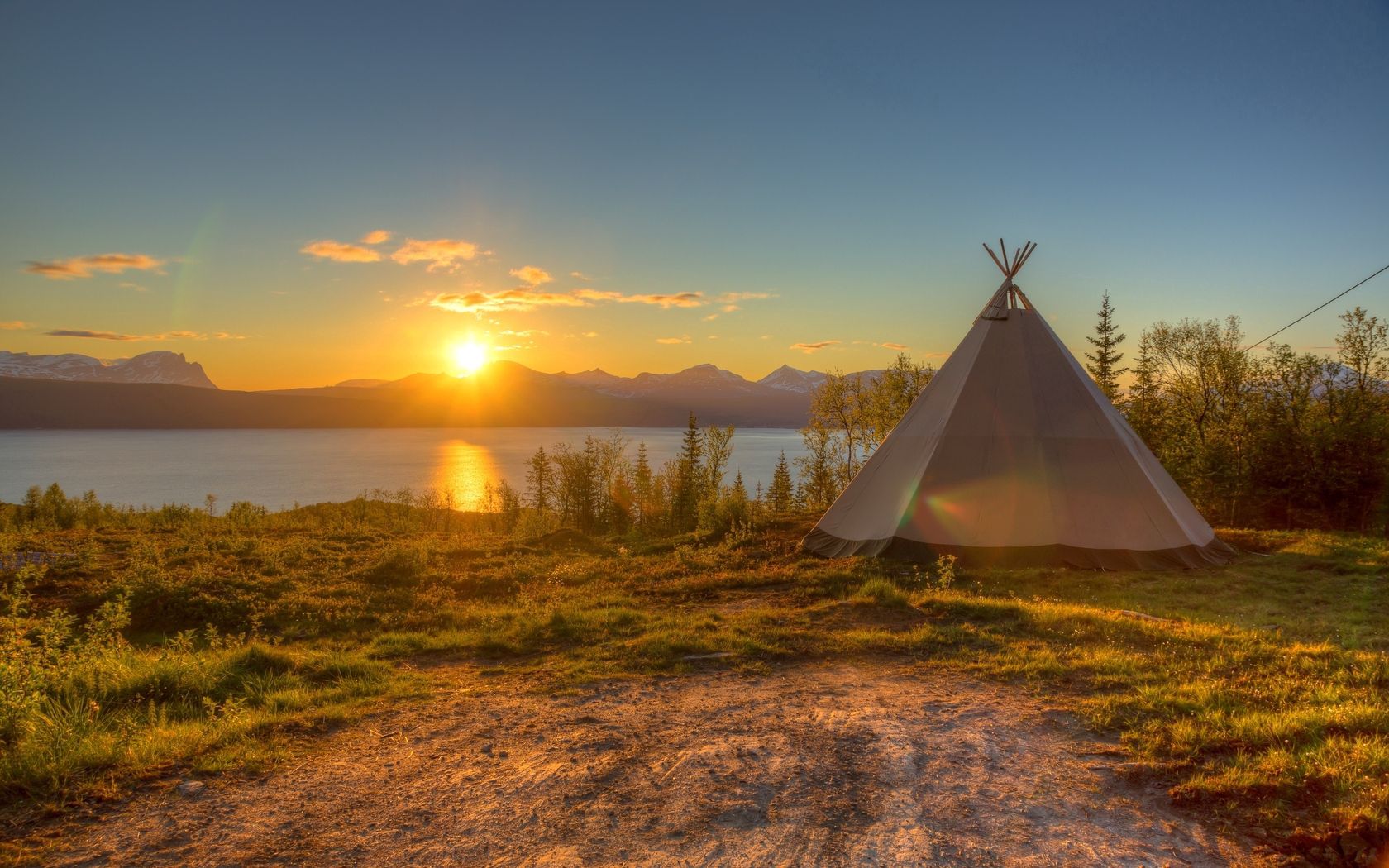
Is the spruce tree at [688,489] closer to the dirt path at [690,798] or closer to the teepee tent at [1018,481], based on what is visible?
the teepee tent at [1018,481]

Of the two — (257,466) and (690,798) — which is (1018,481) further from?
(257,466)

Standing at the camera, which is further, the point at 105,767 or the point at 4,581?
the point at 4,581

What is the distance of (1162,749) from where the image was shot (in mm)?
4434

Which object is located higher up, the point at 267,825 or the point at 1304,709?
the point at 1304,709

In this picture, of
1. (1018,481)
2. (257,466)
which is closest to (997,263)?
(1018,481)

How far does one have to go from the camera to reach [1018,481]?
11.9 metres

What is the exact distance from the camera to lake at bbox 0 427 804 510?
62.2 metres

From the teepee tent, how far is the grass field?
2.04ft

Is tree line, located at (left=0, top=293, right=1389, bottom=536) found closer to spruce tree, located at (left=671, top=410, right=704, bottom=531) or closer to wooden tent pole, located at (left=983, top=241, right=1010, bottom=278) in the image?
spruce tree, located at (left=671, top=410, right=704, bottom=531)

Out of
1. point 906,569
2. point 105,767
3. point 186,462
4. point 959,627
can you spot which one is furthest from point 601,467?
point 186,462

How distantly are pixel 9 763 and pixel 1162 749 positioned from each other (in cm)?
730

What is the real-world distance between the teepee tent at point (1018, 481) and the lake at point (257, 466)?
4730cm

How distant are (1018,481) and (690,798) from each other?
9.92 m

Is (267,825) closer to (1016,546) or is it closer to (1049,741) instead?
(1049,741)
